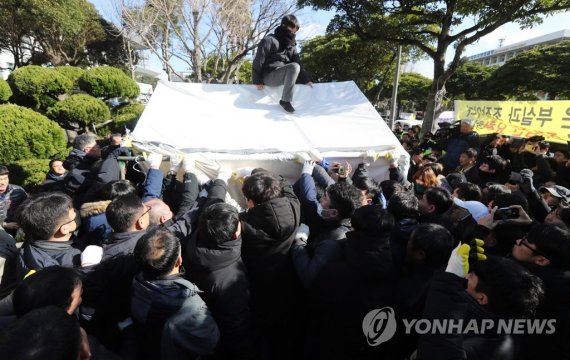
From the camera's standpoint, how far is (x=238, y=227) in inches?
69.6

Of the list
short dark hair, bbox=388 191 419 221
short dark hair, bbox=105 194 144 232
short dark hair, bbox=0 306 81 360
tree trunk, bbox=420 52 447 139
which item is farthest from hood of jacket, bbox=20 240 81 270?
tree trunk, bbox=420 52 447 139

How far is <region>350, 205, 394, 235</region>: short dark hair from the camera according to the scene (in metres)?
1.67

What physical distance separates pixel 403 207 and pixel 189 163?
1.78m

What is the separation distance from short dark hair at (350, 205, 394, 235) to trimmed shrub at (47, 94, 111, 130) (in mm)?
6127

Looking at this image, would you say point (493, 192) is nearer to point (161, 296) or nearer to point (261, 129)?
point (261, 129)

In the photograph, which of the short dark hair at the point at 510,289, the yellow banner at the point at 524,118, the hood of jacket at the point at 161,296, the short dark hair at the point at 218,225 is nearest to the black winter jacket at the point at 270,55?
the short dark hair at the point at 218,225

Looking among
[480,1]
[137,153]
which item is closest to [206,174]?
[137,153]

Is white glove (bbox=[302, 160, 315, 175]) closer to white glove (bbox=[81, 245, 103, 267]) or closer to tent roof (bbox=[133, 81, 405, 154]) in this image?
tent roof (bbox=[133, 81, 405, 154])

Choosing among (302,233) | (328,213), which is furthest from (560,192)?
(302,233)

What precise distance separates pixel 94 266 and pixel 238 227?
79cm

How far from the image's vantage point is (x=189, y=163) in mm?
2771

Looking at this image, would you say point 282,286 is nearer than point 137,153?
Yes

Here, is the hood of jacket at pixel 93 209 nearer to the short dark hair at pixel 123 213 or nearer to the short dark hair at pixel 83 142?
the short dark hair at pixel 123 213

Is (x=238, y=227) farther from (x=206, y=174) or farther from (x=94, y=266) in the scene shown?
(x=206, y=174)
